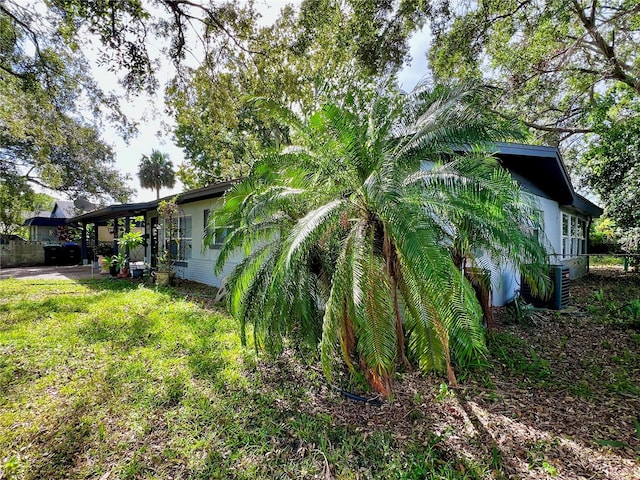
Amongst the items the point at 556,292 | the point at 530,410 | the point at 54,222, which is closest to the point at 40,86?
the point at 530,410

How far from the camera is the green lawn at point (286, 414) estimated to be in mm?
2670

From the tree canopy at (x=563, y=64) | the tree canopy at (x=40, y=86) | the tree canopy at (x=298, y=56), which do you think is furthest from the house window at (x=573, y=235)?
the tree canopy at (x=40, y=86)

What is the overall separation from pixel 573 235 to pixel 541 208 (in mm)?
7000

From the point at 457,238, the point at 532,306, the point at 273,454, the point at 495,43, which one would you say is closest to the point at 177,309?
the point at 273,454

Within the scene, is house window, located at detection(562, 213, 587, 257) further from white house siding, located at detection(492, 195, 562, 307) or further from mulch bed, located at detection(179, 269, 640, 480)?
mulch bed, located at detection(179, 269, 640, 480)

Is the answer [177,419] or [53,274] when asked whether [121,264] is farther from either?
[177,419]

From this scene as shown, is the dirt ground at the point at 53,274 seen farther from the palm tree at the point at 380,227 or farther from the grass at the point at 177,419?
the palm tree at the point at 380,227

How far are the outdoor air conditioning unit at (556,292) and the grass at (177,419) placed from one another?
17.9ft

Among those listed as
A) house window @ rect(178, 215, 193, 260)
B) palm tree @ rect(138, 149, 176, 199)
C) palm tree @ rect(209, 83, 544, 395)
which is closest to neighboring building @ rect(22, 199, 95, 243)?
palm tree @ rect(138, 149, 176, 199)

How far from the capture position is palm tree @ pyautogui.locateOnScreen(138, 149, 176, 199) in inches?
1061

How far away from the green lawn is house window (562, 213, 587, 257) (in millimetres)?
7013

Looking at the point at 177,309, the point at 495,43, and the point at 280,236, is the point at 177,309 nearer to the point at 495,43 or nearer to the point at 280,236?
the point at 280,236

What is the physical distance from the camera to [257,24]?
681 cm

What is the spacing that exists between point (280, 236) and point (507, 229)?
2773 millimetres
